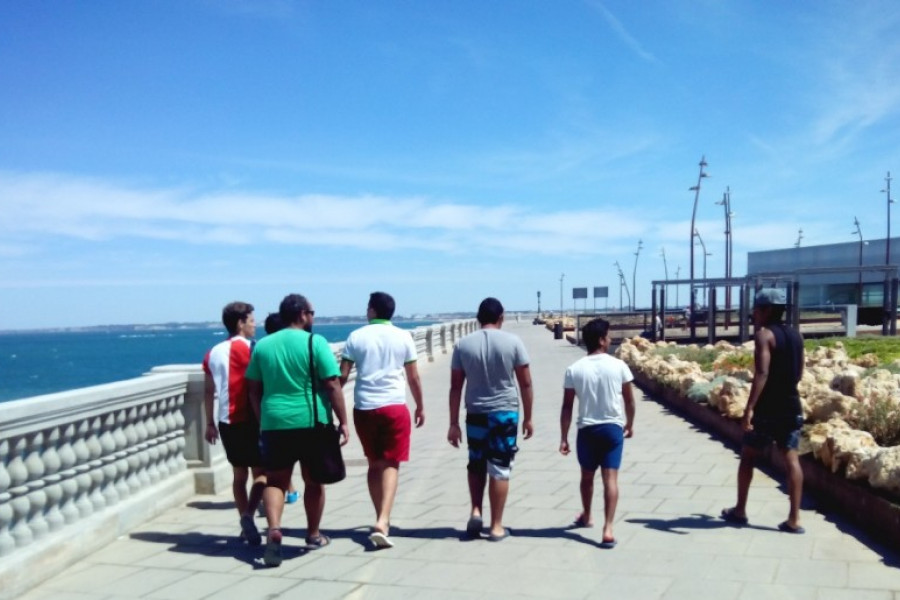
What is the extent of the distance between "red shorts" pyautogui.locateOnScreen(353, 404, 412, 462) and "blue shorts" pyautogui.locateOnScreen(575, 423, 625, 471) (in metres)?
1.21

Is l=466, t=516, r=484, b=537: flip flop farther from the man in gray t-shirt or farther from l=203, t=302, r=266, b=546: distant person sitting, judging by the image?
l=203, t=302, r=266, b=546: distant person sitting

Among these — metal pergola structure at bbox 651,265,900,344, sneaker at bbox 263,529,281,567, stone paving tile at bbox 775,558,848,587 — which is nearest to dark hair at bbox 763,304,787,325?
stone paving tile at bbox 775,558,848,587

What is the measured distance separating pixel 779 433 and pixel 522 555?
198 centimetres

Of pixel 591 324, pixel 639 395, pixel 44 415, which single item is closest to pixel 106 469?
pixel 44 415

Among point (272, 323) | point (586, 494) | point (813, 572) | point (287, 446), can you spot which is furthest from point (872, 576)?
point (272, 323)

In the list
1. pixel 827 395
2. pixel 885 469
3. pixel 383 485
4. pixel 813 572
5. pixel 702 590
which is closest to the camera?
pixel 702 590

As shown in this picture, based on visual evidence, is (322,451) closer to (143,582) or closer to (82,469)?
(143,582)

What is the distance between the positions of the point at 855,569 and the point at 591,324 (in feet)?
7.21

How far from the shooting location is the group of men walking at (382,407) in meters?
5.54

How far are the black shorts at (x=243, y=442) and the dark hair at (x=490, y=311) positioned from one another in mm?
1806

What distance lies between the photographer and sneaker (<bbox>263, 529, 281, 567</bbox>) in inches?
212

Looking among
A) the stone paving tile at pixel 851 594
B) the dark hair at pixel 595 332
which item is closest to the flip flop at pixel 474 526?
the dark hair at pixel 595 332

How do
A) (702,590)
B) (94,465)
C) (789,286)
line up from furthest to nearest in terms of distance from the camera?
(789,286) < (94,465) < (702,590)

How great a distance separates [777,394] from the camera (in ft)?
19.3
